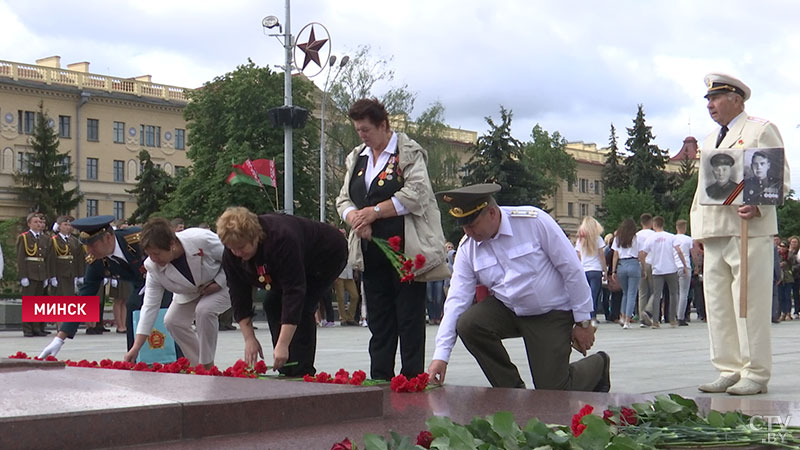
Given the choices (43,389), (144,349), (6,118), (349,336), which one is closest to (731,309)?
(144,349)

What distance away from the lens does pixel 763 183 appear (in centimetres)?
714

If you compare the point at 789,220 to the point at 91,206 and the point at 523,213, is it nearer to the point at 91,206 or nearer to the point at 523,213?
the point at 91,206

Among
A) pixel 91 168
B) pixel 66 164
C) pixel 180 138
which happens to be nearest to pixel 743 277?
pixel 66 164

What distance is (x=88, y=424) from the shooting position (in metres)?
4.04

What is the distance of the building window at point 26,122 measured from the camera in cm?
7250

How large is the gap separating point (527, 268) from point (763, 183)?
183 centimetres

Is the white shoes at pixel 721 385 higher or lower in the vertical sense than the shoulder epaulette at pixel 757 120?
lower

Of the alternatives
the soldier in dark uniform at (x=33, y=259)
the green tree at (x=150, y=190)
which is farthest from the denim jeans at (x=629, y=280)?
the green tree at (x=150, y=190)

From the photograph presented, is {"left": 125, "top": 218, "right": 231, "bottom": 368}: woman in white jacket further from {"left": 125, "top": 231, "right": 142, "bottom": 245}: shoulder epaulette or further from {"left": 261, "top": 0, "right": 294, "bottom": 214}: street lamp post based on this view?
{"left": 261, "top": 0, "right": 294, "bottom": 214}: street lamp post

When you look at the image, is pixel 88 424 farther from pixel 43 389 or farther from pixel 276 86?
pixel 276 86

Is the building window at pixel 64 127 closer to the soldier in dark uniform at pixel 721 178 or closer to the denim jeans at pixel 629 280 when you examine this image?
the denim jeans at pixel 629 280

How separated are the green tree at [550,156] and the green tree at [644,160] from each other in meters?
5.36

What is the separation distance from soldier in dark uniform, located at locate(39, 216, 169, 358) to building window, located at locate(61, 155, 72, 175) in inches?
2575

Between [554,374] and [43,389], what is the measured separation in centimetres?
294
